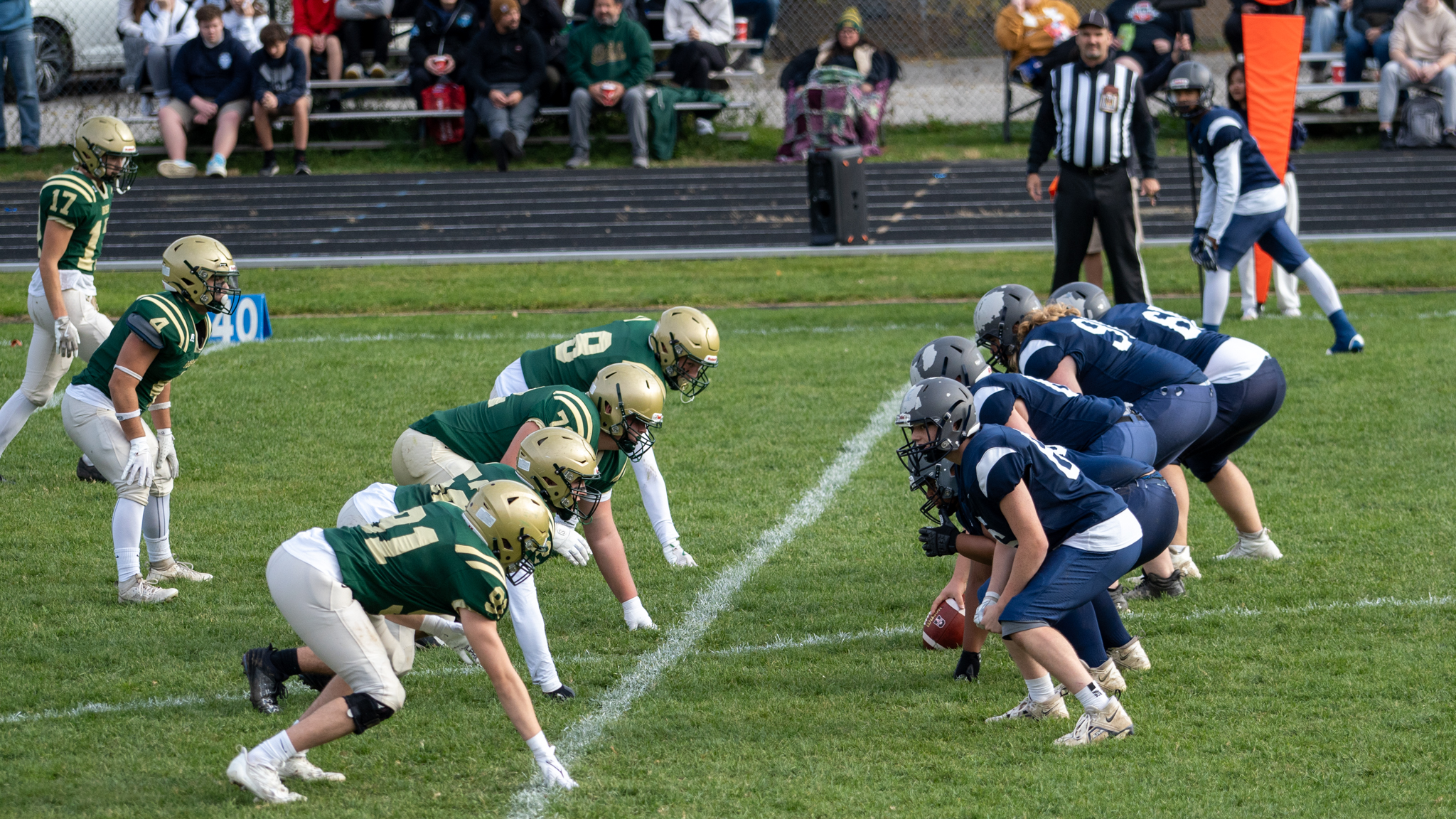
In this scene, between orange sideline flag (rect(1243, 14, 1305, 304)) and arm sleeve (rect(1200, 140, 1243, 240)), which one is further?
orange sideline flag (rect(1243, 14, 1305, 304))

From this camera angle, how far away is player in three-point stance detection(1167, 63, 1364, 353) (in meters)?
10.2

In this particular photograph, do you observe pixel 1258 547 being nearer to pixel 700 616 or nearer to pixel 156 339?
pixel 700 616

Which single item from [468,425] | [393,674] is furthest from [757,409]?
[393,674]

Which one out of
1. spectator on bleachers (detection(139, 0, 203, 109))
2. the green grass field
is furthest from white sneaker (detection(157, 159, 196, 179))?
the green grass field

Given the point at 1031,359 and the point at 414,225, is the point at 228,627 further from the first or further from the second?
the point at 414,225

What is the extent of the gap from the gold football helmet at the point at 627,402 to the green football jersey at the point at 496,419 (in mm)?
58

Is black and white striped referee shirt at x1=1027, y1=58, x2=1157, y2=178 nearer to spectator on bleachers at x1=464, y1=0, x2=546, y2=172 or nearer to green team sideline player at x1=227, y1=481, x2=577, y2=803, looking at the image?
green team sideline player at x1=227, y1=481, x2=577, y2=803

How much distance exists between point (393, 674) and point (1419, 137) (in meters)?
17.0

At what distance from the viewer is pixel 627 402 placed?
5328mm

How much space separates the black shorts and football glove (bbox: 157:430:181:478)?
14.7 feet

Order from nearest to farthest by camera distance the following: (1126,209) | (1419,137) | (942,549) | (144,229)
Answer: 1. (942,549)
2. (1126,209)
3. (144,229)
4. (1419,137)

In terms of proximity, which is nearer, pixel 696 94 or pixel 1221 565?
pixel 1221 565

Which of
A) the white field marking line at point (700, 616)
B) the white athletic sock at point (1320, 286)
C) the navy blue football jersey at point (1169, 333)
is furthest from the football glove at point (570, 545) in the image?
the white athletic sock at point (1320, 286)

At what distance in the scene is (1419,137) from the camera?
58.7 feet
